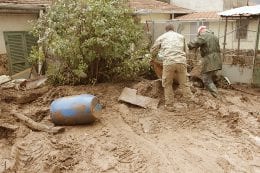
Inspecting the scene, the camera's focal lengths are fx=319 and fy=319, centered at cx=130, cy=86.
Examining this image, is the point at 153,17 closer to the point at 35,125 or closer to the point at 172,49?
the point at 172,49

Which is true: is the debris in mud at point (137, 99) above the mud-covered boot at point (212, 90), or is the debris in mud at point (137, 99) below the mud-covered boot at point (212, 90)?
above

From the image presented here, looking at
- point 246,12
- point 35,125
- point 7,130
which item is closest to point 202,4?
point 246,12

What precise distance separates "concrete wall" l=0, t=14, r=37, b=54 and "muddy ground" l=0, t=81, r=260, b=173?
8.32 feet

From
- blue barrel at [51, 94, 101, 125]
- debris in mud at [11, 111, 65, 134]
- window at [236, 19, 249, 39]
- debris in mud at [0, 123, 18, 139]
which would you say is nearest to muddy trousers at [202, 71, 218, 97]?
window at [236, 19, 249, 39]

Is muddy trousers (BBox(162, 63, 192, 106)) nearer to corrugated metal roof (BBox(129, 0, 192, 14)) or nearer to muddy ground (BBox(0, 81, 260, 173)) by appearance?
muddy ground (BBox(0, 81, 260, 173))

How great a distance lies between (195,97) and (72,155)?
3.73 metres

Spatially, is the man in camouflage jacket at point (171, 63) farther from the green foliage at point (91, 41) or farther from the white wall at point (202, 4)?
the white wall at point (202, 4)

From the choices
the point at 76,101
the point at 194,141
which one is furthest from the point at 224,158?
the point at 76,101

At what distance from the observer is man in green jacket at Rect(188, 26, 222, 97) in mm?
8594

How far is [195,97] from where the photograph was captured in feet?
26.1

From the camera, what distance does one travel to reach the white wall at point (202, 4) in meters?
20.4

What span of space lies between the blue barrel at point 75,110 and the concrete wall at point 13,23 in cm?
458

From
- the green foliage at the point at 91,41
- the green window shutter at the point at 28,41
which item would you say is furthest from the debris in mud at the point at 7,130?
the green window shutter at the point at 28,41

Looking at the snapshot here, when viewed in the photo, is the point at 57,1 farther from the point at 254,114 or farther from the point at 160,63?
the point at 254,114
